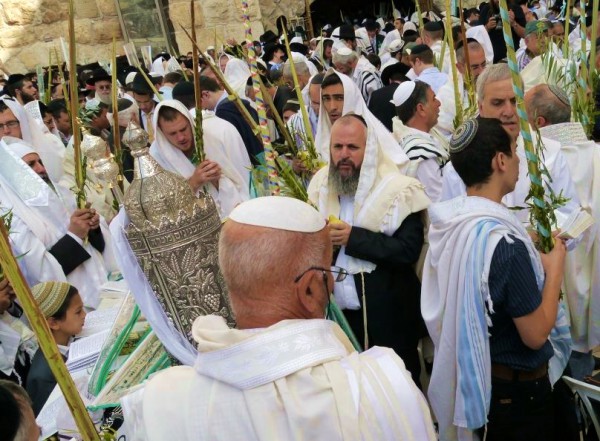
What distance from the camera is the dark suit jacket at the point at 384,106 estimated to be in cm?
607

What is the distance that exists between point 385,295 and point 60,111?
505cm

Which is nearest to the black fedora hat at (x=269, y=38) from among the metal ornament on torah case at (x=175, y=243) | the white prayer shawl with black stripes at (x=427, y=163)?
the white prayer shawl with black stripes at (x=427, y=163)

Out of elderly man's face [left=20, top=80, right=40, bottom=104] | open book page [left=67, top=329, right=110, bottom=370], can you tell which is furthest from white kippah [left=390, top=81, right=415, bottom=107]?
elderly man's face [left=20, top=80, right=40, bottom=104]

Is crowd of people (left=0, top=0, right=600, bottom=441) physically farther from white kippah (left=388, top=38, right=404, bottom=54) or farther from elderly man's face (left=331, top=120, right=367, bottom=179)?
→ white kippah (left=388, top=38, right=404, bottom=54)

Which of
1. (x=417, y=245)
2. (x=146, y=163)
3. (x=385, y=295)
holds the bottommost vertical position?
(x=385, y=295)

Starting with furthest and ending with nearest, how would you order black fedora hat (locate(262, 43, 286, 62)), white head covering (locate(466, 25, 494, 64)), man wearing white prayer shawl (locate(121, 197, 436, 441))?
1. black fedora hat (locate(262, 43, 286, 62))
2. white head covering (locate(466, 25, 494, 64))
3. man wearing white prayer shawl (locate(121, 197, 436, 441))

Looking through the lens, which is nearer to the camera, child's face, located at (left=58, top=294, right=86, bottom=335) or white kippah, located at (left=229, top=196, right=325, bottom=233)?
white kippah, located at (left=229, top=196, right=325, bottom=233)

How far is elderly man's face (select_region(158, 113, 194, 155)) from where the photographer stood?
406 centimetres

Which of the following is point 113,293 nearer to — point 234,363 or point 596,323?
point 234,363

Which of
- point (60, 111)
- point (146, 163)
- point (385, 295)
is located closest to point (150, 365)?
point (146, 163)

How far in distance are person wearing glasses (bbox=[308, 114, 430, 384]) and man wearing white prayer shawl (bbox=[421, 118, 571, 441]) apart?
42 centimetres

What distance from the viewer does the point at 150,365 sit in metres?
2.42

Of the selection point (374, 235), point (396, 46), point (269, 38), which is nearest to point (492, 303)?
point (374, 235)

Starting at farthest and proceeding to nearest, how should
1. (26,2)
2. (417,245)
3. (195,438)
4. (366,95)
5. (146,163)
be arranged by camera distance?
1. (26,2)
2. (366,95)
3. (417,245)
4. (146,163)
5. (195,438)
